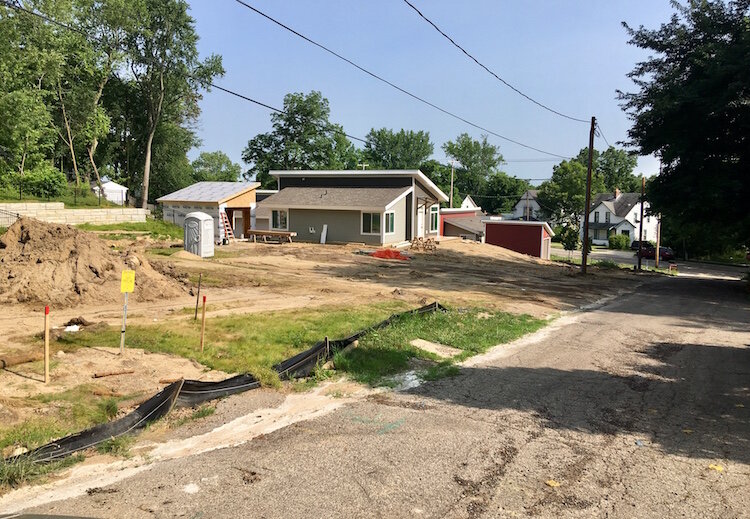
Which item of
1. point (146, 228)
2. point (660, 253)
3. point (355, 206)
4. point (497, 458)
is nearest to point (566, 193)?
point (660, 253)

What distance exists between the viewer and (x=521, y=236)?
51.2 metres

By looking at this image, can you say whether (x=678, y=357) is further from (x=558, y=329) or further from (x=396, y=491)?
(x=396, y=491)

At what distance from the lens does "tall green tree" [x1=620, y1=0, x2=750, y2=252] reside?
2462 centimetres

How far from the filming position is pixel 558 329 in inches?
600

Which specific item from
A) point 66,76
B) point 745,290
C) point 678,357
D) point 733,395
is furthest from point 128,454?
point 66,76

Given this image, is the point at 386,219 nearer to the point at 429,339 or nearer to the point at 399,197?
the point at 399,197

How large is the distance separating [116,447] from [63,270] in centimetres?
1003

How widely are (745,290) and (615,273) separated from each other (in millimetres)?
8421

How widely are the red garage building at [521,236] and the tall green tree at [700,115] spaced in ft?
68.3

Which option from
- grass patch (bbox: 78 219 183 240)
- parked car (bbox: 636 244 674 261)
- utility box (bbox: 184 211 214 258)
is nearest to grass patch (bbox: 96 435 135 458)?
utility box (bbox: 184 211 214 258)

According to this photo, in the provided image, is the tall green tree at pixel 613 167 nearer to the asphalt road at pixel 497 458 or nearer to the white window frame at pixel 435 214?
the white window frame at pixel 435 214

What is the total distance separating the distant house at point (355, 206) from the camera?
121ft

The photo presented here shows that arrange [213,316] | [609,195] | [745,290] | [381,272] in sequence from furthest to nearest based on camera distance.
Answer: [609,195], [745,290], [381,272], [213,316]

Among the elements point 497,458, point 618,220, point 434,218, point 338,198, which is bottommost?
point 497,458
